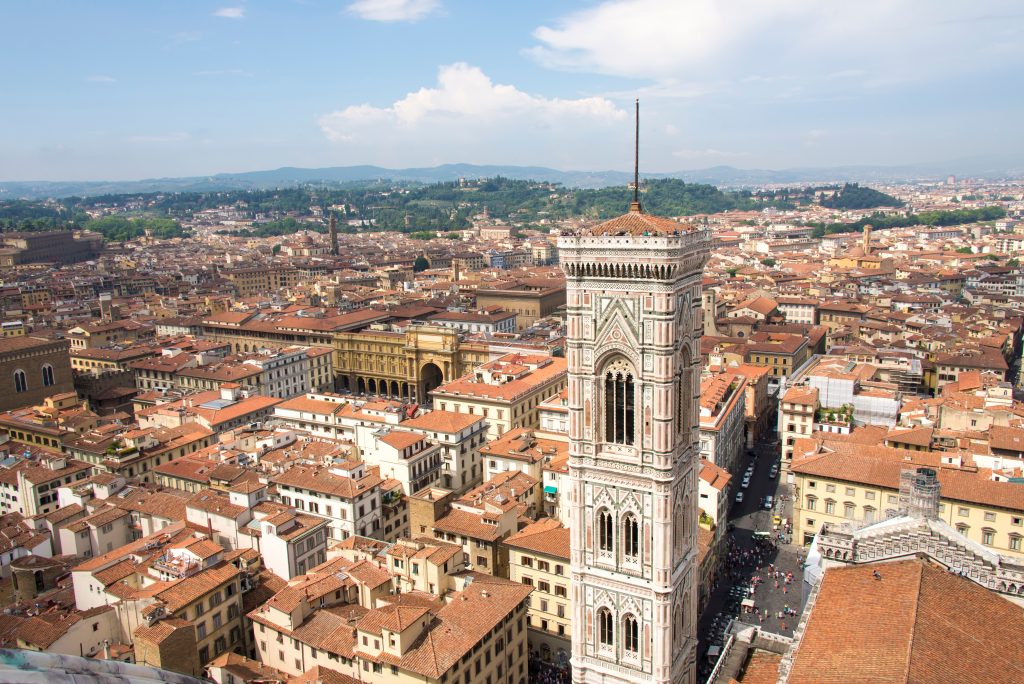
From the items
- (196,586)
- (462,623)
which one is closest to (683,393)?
(462,623)

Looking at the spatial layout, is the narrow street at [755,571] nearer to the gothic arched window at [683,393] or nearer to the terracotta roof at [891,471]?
the terracotta roof at [891,471]

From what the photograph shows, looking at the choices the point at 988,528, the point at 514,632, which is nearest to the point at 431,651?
the point at 514,632

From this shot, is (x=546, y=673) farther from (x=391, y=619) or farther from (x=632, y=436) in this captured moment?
(x=632, y=436)

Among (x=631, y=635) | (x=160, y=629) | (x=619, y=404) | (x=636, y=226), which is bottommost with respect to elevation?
(x=160, y=629)

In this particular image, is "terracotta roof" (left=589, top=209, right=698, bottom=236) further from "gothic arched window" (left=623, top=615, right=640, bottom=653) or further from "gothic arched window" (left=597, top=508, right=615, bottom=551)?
"gothic arched window" (left=623, top=615, right=640, bottom=653)

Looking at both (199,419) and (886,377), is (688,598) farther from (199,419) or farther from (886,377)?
(886,377)

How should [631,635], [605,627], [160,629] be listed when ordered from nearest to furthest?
[631,635]
[605,627]
[160,629]
